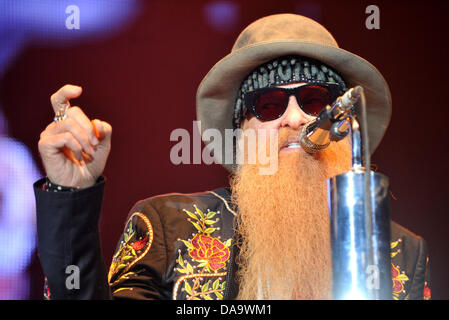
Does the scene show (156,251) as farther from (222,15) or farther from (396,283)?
(222,15)

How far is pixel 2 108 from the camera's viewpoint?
2.89 meters

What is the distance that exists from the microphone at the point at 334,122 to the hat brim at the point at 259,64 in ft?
2.48

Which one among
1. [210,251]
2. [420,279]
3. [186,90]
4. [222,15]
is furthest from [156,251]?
[222,15]

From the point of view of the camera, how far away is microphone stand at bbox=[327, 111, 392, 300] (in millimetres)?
1162

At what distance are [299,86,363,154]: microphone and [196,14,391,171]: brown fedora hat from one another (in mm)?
762

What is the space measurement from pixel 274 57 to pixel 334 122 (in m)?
1.12

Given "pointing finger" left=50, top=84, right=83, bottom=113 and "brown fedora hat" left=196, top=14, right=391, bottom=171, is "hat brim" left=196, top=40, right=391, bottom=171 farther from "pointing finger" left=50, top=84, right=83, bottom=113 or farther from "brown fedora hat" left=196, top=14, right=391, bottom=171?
"pointing finger" left=50, top=84, right=83, bottom=113

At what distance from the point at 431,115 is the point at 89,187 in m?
2.49

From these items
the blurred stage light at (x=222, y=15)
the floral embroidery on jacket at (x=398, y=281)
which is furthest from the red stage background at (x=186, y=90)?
the floral embroidery on jacket at (x=398, y=281)

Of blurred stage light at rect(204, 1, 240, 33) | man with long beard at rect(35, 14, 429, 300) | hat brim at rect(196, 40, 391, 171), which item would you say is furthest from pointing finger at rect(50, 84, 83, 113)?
blurred stage light at rect(204, 1, 240, 33)

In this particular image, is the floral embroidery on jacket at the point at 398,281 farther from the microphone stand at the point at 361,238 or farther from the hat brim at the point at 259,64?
the microphone stand at the point at 361,238

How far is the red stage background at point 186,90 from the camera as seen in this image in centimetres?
294
